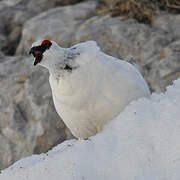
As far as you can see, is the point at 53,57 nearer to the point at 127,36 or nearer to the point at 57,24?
the point at 127,36

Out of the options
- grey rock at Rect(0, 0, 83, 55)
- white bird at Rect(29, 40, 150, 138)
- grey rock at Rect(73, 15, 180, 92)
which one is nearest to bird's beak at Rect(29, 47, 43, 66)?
white bird at Rect(29, 40, 150, 138)

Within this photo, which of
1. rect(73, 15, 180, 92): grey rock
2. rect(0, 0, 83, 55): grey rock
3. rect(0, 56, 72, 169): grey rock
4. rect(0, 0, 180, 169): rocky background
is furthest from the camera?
rect(0, 0, 83, 55): grey rock

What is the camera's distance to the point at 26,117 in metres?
5.91

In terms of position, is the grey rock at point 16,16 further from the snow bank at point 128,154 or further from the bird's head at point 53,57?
the snow bank at point 128,154

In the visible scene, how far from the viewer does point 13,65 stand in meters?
6.51

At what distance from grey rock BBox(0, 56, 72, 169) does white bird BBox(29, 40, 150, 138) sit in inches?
104

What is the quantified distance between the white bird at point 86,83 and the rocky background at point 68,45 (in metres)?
2.26

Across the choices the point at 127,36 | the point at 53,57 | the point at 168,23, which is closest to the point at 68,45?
the point at 127,36

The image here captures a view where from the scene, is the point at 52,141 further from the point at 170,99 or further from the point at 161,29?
the point at 170,99

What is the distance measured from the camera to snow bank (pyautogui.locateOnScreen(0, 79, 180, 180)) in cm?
200

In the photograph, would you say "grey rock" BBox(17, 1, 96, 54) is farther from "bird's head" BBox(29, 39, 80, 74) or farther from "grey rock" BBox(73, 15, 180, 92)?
"bird's head" BBox(29, 39, 80, 74)

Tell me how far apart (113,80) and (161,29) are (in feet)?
10.3

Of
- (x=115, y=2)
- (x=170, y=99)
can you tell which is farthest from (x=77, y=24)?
(x=170, y=99)

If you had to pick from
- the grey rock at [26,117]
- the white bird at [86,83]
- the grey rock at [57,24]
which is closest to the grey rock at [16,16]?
the grey rock at [57,24]
